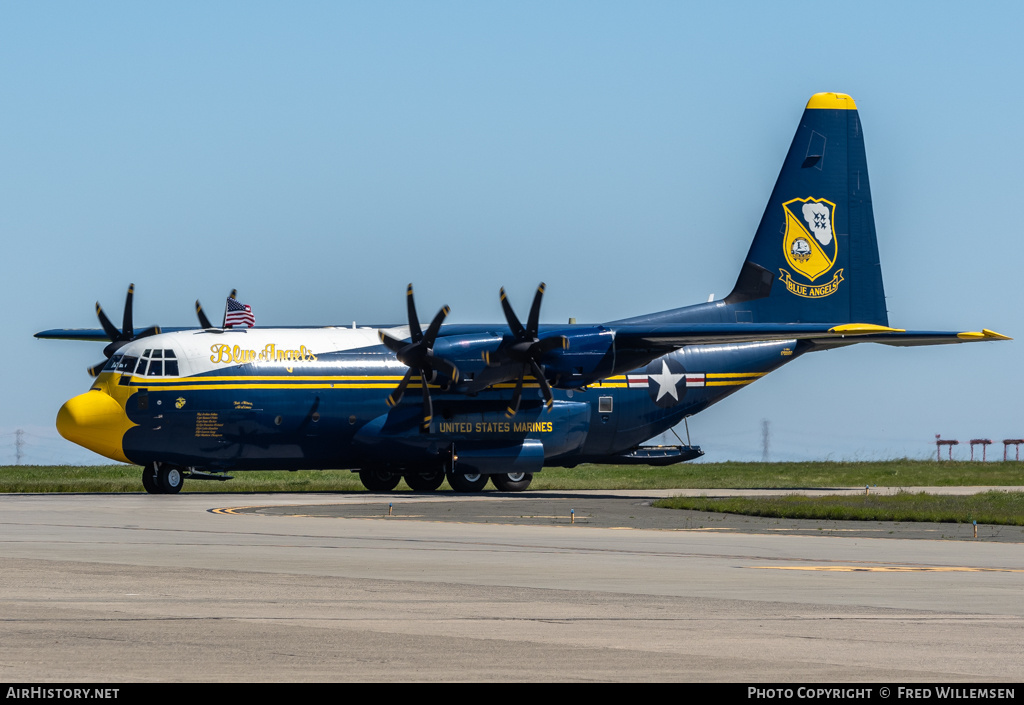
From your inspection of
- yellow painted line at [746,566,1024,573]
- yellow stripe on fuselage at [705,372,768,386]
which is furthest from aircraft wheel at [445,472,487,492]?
yellow painted line at [746,566,1024,573]

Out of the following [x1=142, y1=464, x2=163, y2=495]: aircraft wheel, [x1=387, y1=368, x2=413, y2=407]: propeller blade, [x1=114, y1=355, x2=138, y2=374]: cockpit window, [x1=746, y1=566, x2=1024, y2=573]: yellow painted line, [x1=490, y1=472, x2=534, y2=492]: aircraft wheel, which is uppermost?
[x1=114, y1=355, x2=138, y2=374]: cockpit window

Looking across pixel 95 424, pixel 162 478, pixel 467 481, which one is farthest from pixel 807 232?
pixel 95 424

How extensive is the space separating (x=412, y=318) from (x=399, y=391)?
248 centimetres

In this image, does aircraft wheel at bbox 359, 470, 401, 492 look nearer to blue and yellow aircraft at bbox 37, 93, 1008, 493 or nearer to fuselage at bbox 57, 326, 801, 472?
blue and yellow aircraft at bbox 37, 93, 1008, 493

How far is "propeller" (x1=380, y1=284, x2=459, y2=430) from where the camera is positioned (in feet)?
143

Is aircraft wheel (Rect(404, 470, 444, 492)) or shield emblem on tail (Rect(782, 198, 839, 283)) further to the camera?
shield emblem on tail (Rect(782, 198, 839, 283))

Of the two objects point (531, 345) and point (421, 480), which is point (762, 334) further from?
point (421, 480)

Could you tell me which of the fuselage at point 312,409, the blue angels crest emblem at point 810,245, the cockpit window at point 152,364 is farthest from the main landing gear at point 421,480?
the blue angels crest emblem at point 810,245

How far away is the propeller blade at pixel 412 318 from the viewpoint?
143 feet

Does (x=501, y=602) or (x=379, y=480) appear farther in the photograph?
(x=379, y=480)

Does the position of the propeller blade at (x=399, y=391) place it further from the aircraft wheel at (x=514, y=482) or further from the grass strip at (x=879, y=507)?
the grass strip at (x=879, y=507)

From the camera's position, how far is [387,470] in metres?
48.6

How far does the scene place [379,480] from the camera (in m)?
49.9

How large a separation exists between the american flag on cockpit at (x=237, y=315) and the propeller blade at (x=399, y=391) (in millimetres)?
7093
